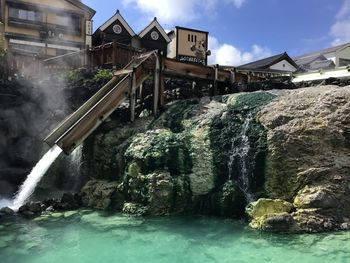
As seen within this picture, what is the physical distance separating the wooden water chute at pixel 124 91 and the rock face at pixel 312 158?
498 cm

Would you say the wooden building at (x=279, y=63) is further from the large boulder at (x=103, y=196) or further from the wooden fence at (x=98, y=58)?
the large boulder at (x=103, y=196)

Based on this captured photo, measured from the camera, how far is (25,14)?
102 ft

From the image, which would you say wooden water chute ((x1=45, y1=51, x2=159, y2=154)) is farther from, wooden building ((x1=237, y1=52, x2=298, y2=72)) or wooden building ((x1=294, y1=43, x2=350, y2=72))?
wooden building ((x1=294, y1=43, x2=350, y2=72))

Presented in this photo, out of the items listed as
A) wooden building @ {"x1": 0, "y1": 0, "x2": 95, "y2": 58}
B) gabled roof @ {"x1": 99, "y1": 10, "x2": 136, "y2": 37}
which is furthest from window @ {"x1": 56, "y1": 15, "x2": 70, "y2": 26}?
gabled roof @ {"x1": 99, "y1": 10, "x2": 136, "y2": 37}

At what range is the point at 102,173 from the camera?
13414mm

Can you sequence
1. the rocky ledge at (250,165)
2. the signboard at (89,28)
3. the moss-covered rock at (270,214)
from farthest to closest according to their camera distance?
the signboard at (89,28) → the rocky ledge at (250,165) → the moss-covered rock at (270,214)

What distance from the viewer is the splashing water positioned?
13445 millimetres

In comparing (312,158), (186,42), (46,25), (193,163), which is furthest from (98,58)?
(186,42)

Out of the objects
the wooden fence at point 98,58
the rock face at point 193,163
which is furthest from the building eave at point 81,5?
the rock face at point 193,163

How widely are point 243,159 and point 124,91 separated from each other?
5.10 metres

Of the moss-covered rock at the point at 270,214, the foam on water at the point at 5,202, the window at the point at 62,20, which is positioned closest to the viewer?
the moss-covered rock at the point at 270,214

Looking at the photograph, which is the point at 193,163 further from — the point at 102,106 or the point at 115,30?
the point at 115,30

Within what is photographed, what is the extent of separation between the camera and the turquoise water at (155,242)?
8.09m

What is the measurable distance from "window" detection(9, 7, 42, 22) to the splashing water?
19531 mm
